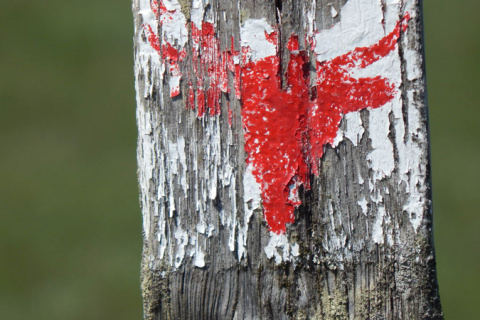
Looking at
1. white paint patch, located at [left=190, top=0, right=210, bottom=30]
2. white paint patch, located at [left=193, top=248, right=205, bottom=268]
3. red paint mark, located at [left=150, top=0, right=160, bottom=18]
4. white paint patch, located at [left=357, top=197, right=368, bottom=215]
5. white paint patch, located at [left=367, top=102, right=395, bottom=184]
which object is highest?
red paint mark, located at [left=150, top=0, right=160, bottom=18]

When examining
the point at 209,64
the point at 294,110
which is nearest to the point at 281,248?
the point at 294,110

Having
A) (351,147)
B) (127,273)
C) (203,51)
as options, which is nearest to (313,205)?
(351,147)

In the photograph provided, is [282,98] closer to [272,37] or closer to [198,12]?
[272,37]

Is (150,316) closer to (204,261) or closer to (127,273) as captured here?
(204,261)

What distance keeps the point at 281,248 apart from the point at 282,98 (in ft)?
1.04

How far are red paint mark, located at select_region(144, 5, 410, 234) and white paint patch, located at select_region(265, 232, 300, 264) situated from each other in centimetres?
2

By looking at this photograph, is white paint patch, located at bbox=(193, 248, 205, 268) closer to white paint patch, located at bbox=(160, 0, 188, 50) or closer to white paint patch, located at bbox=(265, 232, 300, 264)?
white paint patch, located at bbox=(265, 232, 300, 264)

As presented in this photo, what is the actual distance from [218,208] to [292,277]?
216 mm

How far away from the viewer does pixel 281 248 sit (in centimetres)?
142

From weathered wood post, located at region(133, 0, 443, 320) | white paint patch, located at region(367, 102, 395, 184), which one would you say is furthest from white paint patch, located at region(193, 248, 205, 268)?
white paint patch, located at region(367, 102, 395, 184)

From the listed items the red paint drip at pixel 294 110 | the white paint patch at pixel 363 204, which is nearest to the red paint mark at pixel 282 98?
the red paint drip at pixel 294 110

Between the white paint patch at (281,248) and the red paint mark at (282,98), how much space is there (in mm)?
18

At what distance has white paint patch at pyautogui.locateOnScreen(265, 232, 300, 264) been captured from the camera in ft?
4.64

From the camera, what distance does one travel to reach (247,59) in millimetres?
1365
